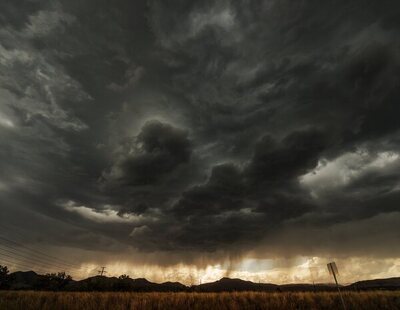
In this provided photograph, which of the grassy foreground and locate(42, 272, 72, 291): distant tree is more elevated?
locate(42, 272, 72, 291): distant tree

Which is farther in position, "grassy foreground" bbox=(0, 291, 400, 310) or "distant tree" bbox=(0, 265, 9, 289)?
"distant tree" bbox=(0, 265, 9, 289)

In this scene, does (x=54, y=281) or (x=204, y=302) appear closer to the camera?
(x=204, y=302)

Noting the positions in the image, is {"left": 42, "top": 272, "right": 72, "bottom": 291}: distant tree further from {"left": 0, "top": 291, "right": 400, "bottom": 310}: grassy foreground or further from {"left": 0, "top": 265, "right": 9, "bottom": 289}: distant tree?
{"left": 0, "top": 291, "right": 400, "bottom": 310}: grassy foreground

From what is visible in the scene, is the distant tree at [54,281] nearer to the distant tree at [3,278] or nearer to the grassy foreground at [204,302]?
the distant tree at [3,278]

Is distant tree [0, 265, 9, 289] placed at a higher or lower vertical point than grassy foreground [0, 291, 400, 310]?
higher

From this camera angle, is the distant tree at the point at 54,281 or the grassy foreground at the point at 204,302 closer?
the grassy foreground at the point at 204,302

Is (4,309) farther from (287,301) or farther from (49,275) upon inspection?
(49,275)

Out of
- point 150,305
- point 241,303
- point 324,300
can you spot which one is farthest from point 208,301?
point 324,300

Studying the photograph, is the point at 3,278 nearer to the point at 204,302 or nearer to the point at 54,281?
the point at 54,281

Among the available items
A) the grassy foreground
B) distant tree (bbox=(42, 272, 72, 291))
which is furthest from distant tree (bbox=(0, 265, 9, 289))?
the grassy foreground

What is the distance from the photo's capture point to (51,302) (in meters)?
18.1

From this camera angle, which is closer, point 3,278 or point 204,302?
point 204,302

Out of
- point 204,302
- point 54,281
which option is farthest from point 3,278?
point 204,302

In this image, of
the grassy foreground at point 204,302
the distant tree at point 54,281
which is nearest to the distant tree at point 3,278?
the distant tree at point 54,281
